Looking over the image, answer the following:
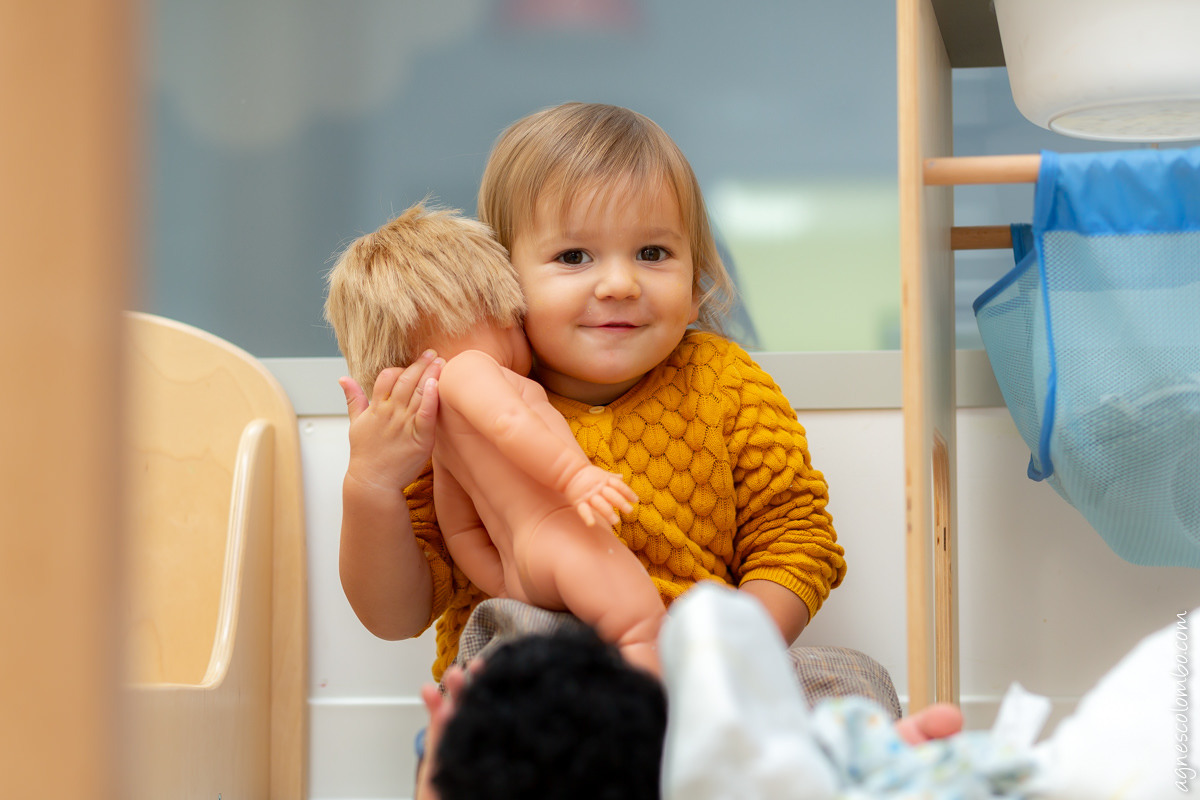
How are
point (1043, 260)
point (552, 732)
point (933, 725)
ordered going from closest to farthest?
point (552, 732)
point (933, 725)
point (1043, 260)

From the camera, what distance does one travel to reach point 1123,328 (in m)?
0.82

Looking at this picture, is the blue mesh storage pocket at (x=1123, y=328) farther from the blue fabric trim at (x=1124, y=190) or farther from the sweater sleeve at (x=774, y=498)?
the sweater sleeve at (x=774, y=498)

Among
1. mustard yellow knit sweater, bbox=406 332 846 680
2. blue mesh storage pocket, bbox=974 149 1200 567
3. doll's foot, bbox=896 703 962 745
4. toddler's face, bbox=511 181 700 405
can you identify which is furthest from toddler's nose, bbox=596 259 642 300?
doll's foot, bbox=896 703 962 745

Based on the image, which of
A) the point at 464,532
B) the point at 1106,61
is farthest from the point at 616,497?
the point at 1106,61

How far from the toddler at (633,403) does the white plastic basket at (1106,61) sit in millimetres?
318

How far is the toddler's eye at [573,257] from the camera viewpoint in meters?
0.93

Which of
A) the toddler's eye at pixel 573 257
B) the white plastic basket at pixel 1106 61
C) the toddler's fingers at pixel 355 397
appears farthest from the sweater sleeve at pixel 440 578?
the white plastic basket at pixel 1106 61

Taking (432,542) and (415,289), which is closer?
(415,289)

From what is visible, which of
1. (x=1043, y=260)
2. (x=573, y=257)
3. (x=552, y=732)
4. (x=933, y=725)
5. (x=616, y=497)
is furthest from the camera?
(x=573, y=257)

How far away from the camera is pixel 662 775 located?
440 mm

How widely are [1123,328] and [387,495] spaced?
25.2 inches

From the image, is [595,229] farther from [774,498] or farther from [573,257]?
[774,498]

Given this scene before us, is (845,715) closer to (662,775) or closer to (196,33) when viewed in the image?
(662,775)

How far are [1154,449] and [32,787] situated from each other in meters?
0.82
